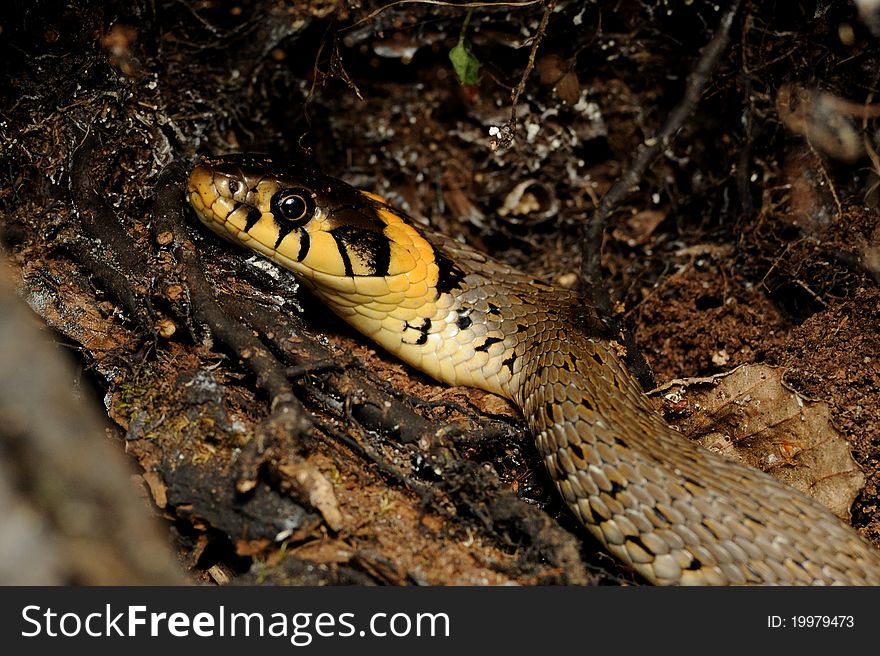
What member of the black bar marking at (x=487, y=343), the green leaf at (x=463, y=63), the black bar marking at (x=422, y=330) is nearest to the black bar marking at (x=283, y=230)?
the black bar marking at (x=422, y=330)

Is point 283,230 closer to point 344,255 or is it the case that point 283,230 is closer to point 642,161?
point 344,255

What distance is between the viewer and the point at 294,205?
329cm

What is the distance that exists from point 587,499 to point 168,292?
1.88 m

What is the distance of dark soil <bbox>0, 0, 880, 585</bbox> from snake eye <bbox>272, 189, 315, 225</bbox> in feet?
0.96

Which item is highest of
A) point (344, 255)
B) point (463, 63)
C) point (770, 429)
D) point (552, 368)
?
point (463, 63)

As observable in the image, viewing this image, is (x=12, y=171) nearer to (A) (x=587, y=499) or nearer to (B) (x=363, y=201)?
(B) (x=363, y=201)

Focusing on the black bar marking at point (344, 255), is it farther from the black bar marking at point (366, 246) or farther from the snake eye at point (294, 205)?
the snake eye at point (294, 205)

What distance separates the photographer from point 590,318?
3.54 metres

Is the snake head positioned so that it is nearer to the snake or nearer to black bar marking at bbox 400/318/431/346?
the snake

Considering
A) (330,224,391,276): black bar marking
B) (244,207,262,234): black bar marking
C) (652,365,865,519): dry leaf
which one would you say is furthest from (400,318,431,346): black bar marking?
(652,365,865,519): dry leaf

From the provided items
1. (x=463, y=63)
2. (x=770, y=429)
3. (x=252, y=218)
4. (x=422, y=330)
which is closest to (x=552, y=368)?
(x=422, y=330)

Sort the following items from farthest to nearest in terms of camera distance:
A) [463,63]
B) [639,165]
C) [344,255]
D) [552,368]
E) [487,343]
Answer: [639,165] → [463,63] → [487,343] → [344,255] → [552,368]

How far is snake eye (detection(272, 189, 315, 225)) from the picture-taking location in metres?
3.28

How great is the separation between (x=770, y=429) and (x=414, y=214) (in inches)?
95.9
